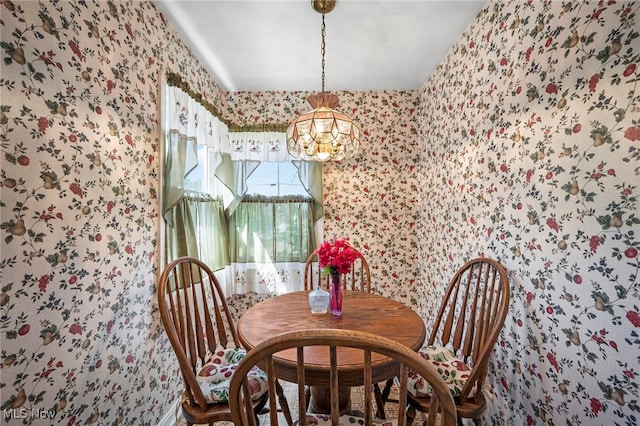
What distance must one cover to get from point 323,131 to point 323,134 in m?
0.02

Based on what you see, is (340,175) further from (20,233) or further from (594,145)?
(20,233)

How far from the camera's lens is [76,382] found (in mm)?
1120

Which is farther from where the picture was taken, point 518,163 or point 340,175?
point 340,175

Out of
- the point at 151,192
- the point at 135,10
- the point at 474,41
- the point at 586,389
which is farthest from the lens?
the point at 474,41

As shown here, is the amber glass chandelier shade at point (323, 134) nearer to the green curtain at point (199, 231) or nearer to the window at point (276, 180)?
the green curtain at point (199, 231)

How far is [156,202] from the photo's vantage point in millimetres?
1667

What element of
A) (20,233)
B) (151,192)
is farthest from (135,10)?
(20,233)

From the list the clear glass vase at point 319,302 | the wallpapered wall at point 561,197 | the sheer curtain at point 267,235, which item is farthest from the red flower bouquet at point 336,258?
the sheer curtain at point 267,235

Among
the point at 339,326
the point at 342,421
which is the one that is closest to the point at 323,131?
the point at 339,326

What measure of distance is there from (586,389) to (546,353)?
181mm

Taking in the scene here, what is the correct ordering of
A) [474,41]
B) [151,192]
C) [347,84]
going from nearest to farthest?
[151,192] < [474,41] < [347,84]

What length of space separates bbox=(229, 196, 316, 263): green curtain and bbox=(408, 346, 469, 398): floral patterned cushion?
1.54 meters

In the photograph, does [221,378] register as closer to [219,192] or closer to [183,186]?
[183,186]

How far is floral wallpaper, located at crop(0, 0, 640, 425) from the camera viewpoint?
92cm
